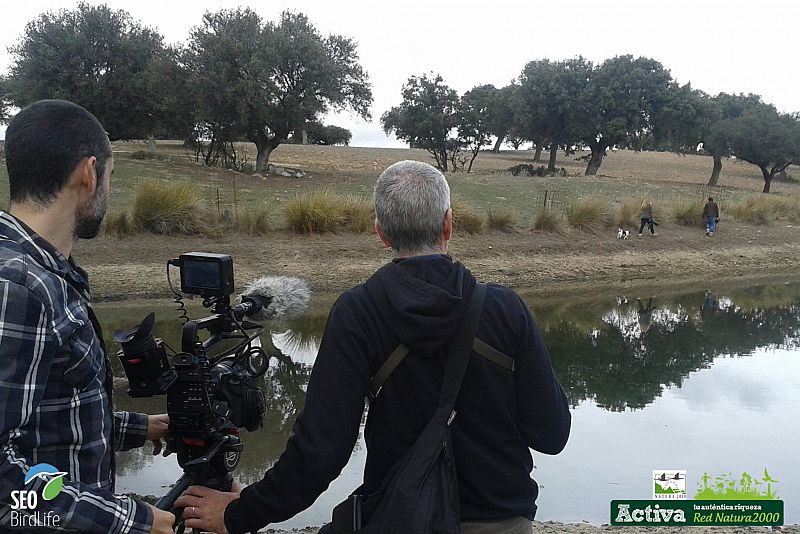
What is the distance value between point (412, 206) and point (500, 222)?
16.1 metres

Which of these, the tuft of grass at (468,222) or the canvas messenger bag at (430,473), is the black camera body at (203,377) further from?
the tuft of grass at (468,222)

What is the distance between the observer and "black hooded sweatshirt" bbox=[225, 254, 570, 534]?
1.99 m

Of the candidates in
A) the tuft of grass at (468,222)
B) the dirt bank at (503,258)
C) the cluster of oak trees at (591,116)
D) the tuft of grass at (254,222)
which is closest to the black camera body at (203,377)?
the dirt bank at (503,258)

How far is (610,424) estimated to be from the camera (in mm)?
6609

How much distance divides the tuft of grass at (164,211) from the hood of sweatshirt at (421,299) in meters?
13.6

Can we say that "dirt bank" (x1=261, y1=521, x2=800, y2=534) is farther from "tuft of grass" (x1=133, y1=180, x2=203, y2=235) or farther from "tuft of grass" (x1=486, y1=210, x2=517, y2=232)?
"tuft of grass" (x1=486, y1=210, x2=517, y2=232)

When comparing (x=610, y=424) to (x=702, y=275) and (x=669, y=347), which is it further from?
(x=702, y=275)

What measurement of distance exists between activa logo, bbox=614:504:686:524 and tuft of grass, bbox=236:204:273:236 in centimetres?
1185

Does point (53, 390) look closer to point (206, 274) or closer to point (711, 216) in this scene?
point (206, 274)

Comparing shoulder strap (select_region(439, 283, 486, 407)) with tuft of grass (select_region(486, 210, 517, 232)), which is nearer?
shoulder strap (select_region(439, 283, 486, 407))

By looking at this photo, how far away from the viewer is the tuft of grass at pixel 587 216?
1910 cm

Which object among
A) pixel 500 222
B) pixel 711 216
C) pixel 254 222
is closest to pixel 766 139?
pixel 711 216

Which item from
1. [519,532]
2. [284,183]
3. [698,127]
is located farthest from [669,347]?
[698,127]

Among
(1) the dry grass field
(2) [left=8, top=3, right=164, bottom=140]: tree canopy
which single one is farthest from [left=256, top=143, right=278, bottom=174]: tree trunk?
(2) [left=8, top=3, right=164, bottom=140]: tree canopy
